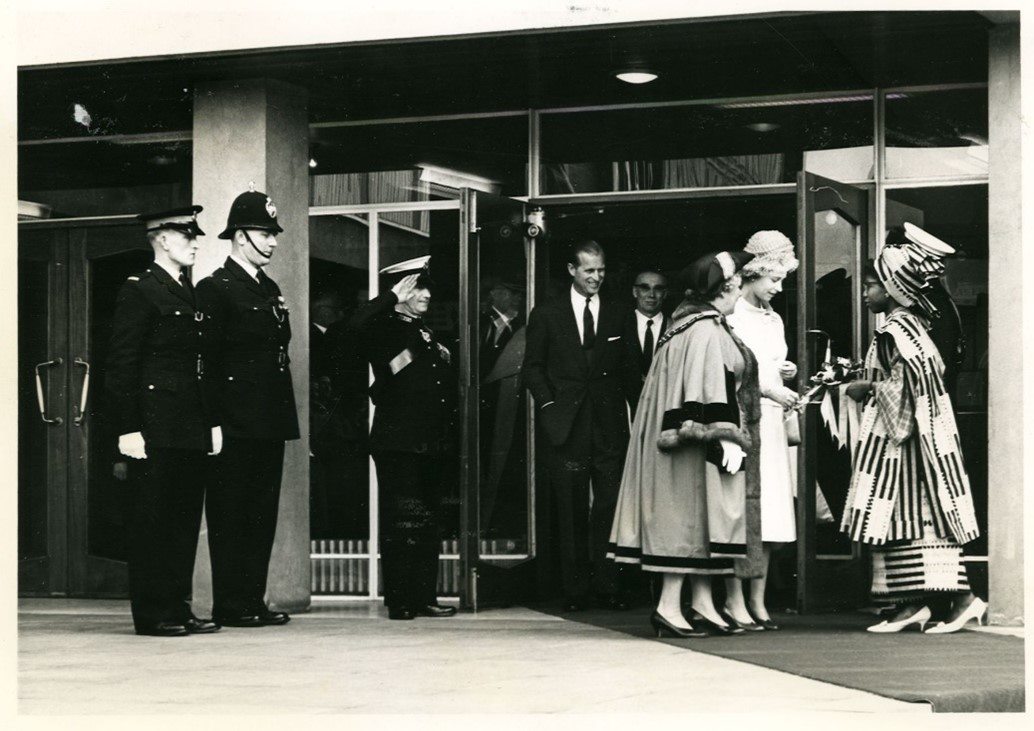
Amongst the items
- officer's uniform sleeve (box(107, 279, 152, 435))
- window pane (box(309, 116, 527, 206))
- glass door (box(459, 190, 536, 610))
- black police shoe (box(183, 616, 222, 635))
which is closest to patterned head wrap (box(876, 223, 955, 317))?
glass door (box(459, 190, 536, 610))

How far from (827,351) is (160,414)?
372 cm

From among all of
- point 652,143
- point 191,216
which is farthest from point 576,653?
point 652,143

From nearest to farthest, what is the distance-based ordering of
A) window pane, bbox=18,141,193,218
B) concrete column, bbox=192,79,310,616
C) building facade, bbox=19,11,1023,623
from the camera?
A: building facade, bbox=19,11,1023,623 < concrete column, bbox=192,79,310,616 < window pane, bbox=18,141,193,218

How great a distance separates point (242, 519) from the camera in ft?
30.8

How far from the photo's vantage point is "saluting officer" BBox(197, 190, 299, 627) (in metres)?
9.28

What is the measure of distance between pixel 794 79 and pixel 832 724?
517 centimetres

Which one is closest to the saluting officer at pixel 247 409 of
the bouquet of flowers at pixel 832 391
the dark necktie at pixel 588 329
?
the dark necktie at pixel 588 329

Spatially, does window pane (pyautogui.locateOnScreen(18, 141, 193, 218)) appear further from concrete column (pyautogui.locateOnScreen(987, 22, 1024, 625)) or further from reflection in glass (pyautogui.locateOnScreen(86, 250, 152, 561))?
concrete column (pyautogui.locateOnScreen(987, 22, 1024, 625))

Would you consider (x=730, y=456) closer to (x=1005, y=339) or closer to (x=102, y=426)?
(x=1005, y=339)

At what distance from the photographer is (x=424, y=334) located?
32.1ft

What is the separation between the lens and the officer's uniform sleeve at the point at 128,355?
877 centimetres

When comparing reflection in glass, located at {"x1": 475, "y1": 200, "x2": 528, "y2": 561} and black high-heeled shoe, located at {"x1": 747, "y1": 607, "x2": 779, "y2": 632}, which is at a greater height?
reflection in glass, located at {"x1": 475, "y1": 200, "x2": 528, "y2": 561}

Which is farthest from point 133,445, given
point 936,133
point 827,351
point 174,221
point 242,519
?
point 936,133

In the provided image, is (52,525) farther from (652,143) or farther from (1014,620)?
(1014,620)
